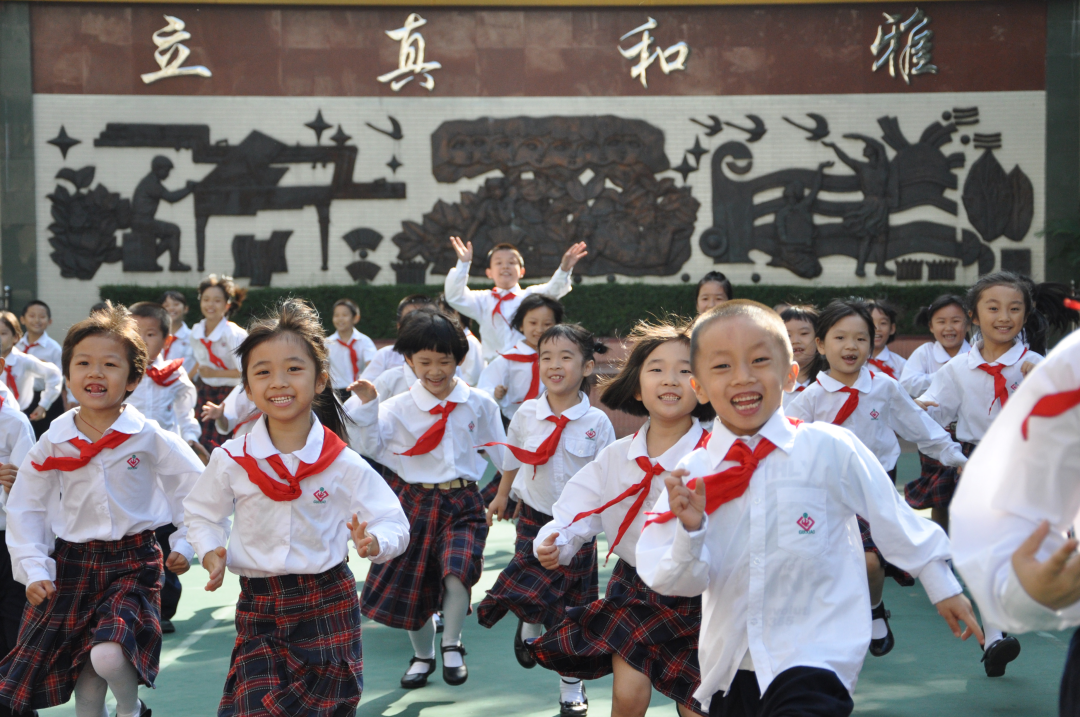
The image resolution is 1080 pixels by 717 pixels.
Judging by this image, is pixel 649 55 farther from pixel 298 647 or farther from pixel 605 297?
pixel 298 647

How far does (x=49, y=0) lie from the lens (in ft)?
41.3

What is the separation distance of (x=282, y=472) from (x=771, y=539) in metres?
1.37

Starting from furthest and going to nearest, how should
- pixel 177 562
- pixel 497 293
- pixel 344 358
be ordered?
pixel 344 358
pixel 497 293
pixel 177 562

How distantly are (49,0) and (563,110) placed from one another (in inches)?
237

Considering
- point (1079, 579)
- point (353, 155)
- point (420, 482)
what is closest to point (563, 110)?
point (353, 155)

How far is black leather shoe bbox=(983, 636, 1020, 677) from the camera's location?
393cm

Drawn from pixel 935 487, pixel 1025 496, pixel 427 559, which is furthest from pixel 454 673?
pixel 1025 496

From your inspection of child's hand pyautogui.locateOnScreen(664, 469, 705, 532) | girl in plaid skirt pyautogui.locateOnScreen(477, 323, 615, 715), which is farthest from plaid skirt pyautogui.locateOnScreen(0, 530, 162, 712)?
child's hand pyautogui.locateOnScreen(664, 469, 705, 532)

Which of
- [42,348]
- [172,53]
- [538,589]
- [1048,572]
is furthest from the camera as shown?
[172,53]

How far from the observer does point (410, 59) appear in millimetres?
12805

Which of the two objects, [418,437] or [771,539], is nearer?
[771,539]

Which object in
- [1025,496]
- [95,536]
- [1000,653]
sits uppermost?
[1025,496]

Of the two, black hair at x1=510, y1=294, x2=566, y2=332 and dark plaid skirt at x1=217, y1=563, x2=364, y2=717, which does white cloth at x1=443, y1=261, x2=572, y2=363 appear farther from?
dark plaid skirt at x1=217, y1=563, x2=364, y2=717

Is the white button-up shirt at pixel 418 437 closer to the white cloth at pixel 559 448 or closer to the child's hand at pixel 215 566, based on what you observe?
the white cloth at pixel 559 448
